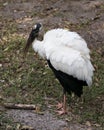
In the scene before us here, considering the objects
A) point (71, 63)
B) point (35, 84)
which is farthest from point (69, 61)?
point (35, 84)

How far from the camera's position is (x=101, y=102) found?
25.6ft

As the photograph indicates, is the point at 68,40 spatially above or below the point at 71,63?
above

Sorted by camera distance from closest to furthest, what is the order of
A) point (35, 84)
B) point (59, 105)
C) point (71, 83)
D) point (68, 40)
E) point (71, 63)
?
point (71, 63)
point (71, 83)
point (68, 40)
point (59, 105)
point (35, 84)

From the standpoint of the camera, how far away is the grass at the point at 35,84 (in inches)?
297

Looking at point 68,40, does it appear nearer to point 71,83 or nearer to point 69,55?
point 69,55

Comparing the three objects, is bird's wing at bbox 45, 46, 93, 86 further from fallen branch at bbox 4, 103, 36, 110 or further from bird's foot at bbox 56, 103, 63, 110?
fallen branch at bbox 4, 103, 36, 110

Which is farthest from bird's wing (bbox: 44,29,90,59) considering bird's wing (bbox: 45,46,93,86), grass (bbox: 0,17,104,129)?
grass (bbox: 0,17,104,129)

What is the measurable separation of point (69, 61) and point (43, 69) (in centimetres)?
181

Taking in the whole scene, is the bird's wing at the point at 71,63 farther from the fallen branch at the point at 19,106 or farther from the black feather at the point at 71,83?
the fallen branch at the point at 19,106

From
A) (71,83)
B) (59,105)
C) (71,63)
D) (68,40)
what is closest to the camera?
(71,63)

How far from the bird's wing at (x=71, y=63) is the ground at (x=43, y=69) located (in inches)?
26.8

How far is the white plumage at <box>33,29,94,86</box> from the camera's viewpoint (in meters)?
7.11

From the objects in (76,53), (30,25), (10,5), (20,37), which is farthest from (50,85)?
(10,5)

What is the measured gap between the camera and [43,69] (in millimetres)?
8883
